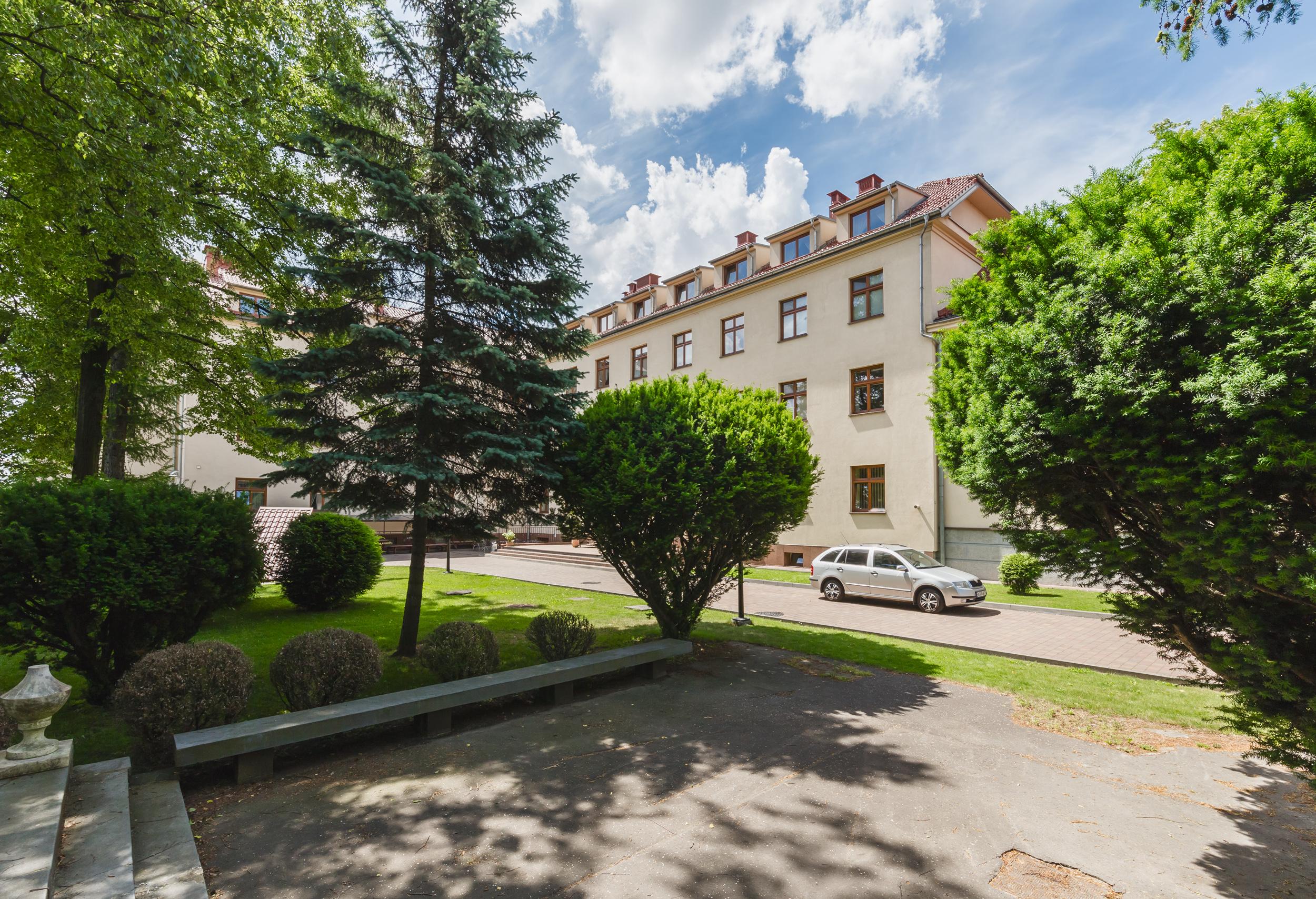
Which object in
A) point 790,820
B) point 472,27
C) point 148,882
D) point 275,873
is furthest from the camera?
point 472,27

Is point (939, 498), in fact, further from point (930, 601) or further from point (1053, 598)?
point (930, 601)

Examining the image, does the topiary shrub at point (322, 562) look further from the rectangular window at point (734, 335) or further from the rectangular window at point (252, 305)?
the rectangular window at point (734, 335)

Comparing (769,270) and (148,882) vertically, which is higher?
(769,270)

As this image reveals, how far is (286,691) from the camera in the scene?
5898 mm

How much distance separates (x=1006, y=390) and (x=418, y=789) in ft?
18.8

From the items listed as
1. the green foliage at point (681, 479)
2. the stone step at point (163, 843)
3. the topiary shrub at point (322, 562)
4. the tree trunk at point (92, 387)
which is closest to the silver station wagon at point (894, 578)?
the green foliage at point (681, 479)

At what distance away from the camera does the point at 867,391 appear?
21.1 metres

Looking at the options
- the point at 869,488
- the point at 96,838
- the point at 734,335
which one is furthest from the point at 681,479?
the point at 734,335

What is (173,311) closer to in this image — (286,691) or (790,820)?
(286,691)

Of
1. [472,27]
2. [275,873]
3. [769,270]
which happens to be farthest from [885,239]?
[275,873]

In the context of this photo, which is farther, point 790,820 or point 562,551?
point 562,551

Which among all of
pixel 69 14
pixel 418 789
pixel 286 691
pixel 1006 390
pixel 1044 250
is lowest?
pixel 418 789

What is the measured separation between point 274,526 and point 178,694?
503 inches

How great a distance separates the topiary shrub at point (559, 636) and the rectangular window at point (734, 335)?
19207 mm
